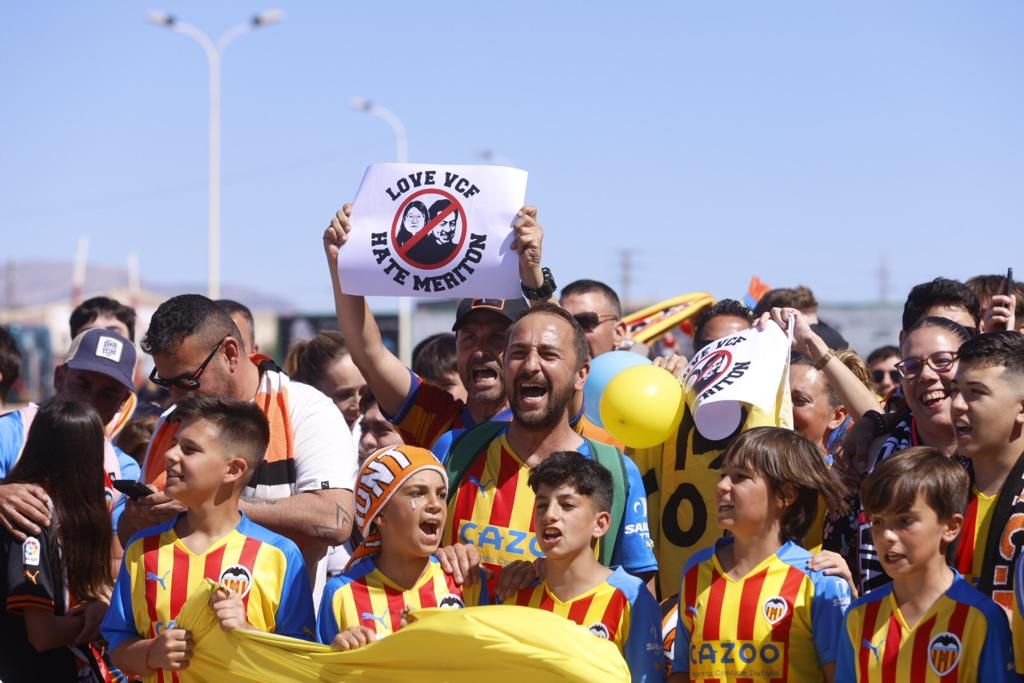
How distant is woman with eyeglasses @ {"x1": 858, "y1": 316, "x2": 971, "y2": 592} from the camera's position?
530 cm

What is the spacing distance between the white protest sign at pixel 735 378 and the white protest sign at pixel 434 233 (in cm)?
90

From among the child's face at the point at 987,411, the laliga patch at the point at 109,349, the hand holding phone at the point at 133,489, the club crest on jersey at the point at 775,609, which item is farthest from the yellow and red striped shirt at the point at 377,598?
the laliga patch at the point at 109,349

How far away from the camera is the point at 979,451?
4.68 metres

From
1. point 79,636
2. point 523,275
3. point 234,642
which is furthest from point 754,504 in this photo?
point 79,636

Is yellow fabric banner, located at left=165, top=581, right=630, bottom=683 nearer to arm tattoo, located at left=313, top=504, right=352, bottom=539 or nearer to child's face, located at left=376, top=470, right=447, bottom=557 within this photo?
child's face, located at left=376, top=470, right=447, bottom=557

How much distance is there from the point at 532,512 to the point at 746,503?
2.81ft

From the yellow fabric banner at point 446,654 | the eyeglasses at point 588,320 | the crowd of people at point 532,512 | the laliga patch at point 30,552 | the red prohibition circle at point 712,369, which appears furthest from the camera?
the eyeglasses at point 588,320

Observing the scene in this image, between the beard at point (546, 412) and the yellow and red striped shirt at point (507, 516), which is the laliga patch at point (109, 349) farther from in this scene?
the beard at point (546, 412)

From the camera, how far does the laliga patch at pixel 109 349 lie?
6.90 meters

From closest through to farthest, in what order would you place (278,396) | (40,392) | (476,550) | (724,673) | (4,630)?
(724,673), (476,550), (4,630), (278,396), (40,392)

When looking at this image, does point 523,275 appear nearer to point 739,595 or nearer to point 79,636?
point 739,595

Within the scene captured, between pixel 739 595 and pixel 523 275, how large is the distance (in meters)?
1.76

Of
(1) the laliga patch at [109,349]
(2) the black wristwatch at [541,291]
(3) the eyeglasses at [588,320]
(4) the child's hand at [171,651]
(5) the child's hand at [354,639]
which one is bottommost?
(4) the child's hand at [171,651]

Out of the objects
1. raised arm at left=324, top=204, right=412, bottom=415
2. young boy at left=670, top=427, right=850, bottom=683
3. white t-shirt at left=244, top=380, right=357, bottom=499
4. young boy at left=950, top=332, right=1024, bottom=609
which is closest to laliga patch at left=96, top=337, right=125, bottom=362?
white t-shirt at left=244, top=380, right=357, bottom=499
